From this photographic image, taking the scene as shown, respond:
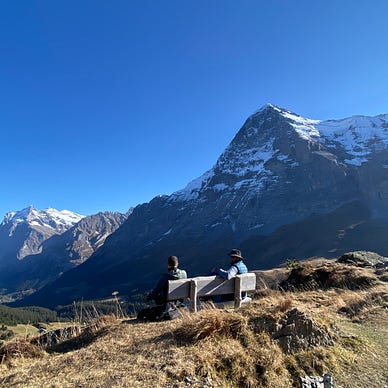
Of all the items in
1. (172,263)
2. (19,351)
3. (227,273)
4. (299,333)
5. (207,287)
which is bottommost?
(299,333)

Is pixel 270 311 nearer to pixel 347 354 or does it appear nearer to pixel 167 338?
pixel 347 354

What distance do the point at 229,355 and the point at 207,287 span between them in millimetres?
3786

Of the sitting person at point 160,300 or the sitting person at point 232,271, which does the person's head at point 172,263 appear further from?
the sitting person at point 232,271

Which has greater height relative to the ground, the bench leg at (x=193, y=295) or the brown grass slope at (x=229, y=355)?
the bench leg at (x=193, y=295)

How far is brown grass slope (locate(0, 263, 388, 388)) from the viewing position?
5422mm

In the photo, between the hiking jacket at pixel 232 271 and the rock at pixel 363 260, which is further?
the rock at pixel 363 260

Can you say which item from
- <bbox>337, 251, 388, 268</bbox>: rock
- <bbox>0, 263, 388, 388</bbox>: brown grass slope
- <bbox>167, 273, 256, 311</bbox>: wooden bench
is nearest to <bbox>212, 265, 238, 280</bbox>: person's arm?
<bbox>167, 273, 256, 311</bbox>: wooden bench

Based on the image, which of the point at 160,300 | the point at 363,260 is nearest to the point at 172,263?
the point at 160,300

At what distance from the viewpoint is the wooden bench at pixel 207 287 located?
907 cm

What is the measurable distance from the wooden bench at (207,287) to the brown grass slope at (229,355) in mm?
1138

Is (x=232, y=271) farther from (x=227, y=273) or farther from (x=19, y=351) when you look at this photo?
(x=19, y=351)

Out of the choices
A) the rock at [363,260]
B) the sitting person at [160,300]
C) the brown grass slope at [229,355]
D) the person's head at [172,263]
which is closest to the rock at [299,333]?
the brown grass slope at [229,355]

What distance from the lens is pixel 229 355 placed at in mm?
5785

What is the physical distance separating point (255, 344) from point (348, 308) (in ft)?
15.5
